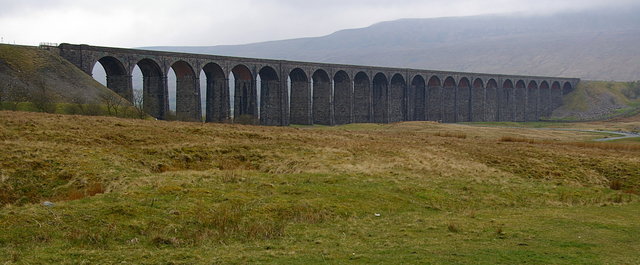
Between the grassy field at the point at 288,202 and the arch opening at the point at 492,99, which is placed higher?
the arch opening at the point at 492,99

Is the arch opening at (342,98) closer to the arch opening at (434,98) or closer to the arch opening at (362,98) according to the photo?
the arch opening at (362,98)

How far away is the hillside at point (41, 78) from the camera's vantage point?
184ft

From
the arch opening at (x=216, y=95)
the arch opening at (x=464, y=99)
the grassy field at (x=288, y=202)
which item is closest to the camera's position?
the grassy field at (x=288, y=202)

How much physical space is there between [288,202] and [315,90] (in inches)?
3331

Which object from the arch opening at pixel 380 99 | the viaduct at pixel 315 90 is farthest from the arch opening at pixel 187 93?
the arch opening at pixel 380 99

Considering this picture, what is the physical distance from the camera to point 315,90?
10381 centimetres

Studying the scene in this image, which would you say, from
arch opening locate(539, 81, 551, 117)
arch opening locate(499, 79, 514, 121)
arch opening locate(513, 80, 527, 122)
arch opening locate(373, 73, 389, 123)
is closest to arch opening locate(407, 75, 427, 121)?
arch opening locate(373, 73, 389, 123)

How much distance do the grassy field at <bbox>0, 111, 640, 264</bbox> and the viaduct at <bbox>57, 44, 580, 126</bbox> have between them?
3519 centimetres

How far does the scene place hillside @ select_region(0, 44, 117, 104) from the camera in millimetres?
56094

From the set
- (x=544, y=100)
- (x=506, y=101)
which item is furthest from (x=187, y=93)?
(x=544, y=100)

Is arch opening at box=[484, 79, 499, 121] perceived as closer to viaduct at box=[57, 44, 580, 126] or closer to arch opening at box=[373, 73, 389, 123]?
viaduct at box=[57, 44, 580, 126]

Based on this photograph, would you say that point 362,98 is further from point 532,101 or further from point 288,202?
point 288,202

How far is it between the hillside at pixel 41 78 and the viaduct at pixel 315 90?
3459 mm

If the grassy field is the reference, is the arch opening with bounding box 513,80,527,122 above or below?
above
